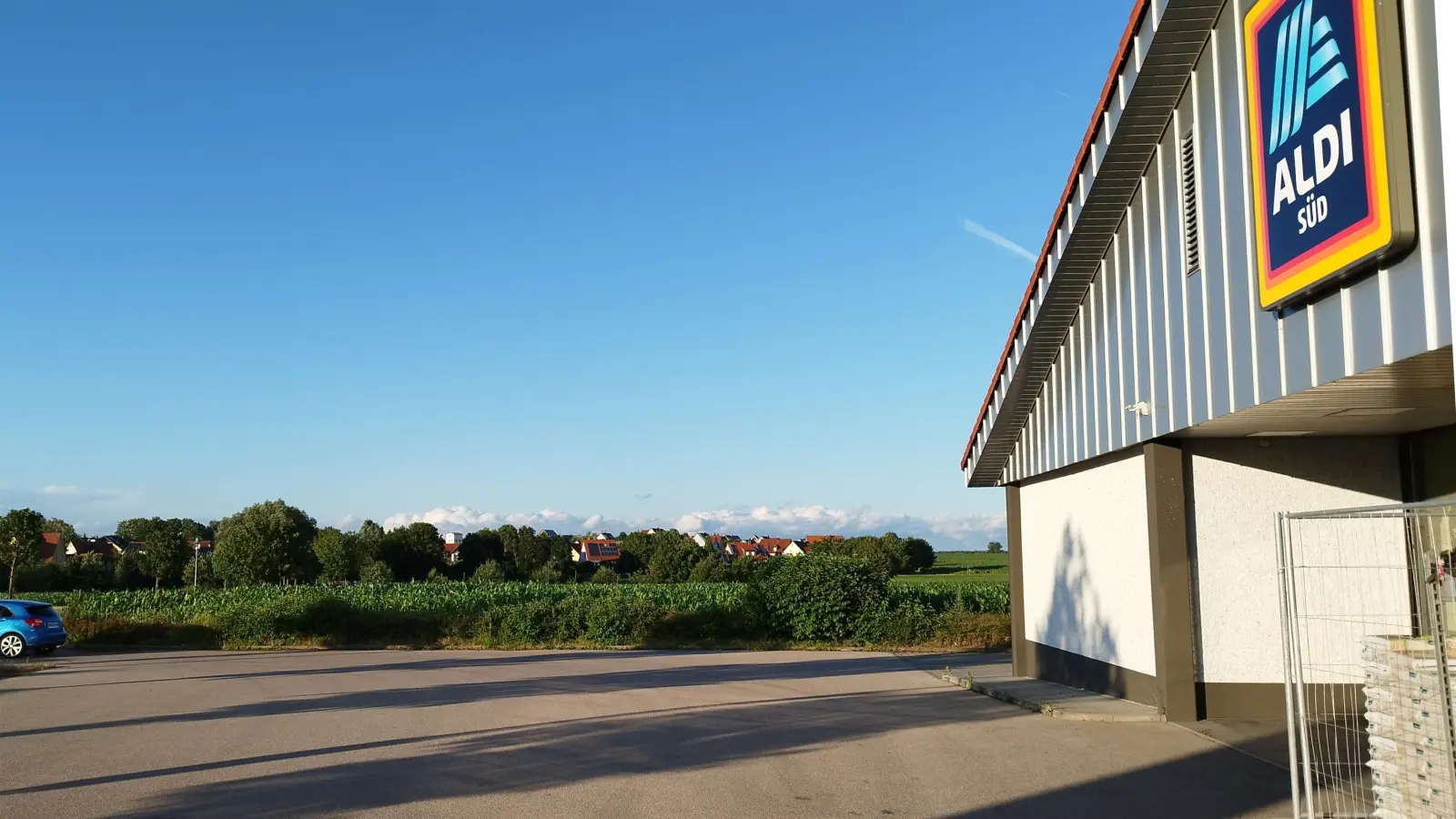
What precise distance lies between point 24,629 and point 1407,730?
30674 millimetres

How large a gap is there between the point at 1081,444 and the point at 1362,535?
3441 millimetres

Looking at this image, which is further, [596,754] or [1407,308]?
[596,754]

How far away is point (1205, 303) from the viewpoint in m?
10.4

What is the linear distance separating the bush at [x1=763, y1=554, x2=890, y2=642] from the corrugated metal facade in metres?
15.9

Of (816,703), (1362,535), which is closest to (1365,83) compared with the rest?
(1362,535)

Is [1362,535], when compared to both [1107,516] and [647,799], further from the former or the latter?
[647,799]

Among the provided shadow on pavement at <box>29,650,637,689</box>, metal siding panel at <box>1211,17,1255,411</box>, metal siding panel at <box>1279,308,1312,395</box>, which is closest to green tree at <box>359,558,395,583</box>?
shadow on pavement at <box>29,650,637,689</box>

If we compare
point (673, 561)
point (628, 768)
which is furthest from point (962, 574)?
point (628, 768)

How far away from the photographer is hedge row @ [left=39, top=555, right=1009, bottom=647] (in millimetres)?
31203

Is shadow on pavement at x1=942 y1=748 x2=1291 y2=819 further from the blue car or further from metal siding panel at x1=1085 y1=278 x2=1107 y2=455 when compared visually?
the blue car

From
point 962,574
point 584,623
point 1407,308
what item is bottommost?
point 584,623

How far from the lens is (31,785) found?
10.3 metres

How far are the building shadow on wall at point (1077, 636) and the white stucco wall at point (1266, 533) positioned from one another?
65.6 inches

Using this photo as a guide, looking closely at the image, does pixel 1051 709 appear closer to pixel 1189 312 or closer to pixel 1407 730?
pixel 1189 312
